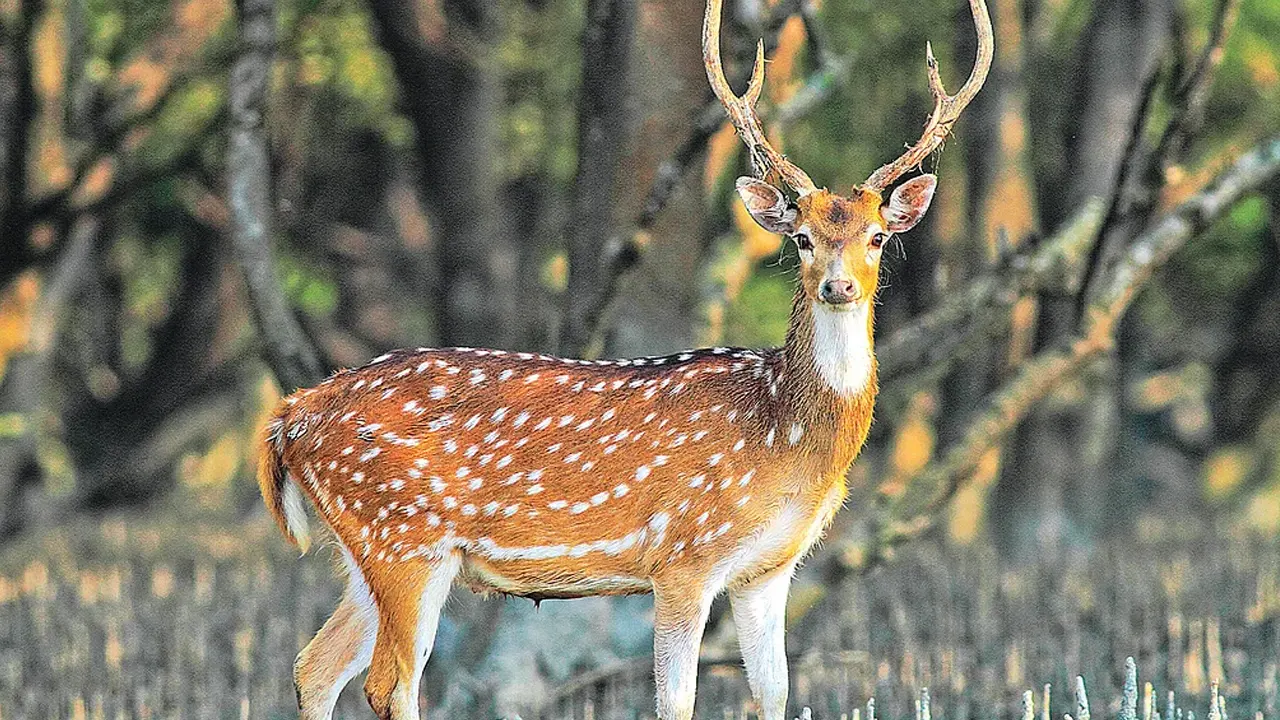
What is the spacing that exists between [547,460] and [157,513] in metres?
14.6

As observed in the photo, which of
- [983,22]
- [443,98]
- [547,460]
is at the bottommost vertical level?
[547,460]

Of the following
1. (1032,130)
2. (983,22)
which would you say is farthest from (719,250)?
(1032,130)

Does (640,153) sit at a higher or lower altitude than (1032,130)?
lower

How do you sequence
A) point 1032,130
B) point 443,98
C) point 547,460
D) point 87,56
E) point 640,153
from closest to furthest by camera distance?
point 547,460
point 640,153
point 443,98
point 87,56
point 1032,130

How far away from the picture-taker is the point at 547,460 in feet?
24.1

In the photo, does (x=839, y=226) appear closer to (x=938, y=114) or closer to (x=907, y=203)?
(x=907, y=203)

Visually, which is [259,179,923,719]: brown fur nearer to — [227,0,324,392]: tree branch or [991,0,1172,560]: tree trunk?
[227,0,324,392]: tree branch

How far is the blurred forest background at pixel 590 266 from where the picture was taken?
10109 mm

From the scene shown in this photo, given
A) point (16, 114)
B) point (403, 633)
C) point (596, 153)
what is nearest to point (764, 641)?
point (403, 633)

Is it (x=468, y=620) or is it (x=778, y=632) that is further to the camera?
(x=468, y=620)

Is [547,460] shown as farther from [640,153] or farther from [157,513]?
[157,513]

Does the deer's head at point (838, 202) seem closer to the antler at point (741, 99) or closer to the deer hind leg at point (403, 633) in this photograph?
the antler at point (741, 99)

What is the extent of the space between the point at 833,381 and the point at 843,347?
122mm

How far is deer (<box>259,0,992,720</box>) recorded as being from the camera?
7.16 meters
